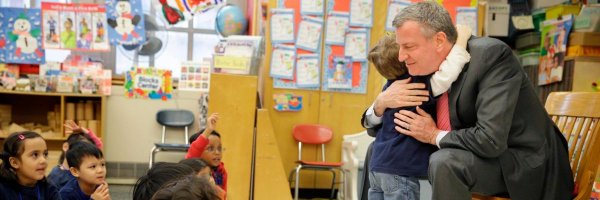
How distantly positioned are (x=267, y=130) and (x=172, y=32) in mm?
3165

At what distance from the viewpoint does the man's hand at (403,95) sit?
1.85m

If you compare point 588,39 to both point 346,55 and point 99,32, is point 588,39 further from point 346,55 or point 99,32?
point 99,32

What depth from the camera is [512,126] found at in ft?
5.48

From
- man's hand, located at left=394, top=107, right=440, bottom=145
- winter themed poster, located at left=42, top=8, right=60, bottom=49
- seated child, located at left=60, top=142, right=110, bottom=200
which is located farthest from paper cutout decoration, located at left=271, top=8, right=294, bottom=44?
man's hand, located at left=394, top=107, right=440, bottom=145

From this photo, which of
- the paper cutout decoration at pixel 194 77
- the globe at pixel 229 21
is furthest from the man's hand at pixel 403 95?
Answer: the globe at pixel 229 21

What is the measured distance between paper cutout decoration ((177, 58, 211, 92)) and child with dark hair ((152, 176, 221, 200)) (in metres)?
4.35

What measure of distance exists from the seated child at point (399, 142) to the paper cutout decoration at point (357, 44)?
10.0 feet

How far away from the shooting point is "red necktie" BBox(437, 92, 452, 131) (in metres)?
1.82

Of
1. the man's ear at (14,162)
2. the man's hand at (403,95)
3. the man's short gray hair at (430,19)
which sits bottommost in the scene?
the man's ear at (14,162)

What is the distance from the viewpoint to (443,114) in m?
1.84

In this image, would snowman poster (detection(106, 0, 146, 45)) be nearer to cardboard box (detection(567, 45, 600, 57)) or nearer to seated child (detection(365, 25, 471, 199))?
cardboard box (detection(567, 45, 600, 57))

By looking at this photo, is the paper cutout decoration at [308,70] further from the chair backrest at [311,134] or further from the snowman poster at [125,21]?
the snowman poster at [125,21]

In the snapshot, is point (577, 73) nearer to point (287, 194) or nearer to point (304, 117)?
point (304, 117)

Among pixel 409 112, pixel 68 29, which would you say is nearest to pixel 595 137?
pixel 409 112
